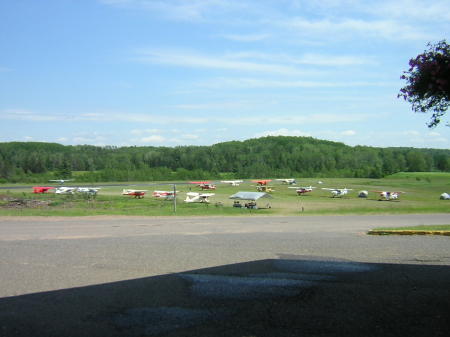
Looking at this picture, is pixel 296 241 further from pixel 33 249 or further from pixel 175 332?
pixel 175 332

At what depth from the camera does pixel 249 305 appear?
640 cm

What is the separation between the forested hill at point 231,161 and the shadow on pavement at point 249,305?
93.5m

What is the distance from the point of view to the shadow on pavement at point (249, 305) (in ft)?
17.9

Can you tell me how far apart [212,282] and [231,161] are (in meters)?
138

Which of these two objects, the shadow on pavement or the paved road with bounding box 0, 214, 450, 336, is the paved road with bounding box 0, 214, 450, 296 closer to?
the paved road with bounding box 0, 214, 450, 336

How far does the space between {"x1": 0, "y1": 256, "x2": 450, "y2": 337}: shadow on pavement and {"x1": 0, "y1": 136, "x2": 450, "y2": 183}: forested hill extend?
93.5m

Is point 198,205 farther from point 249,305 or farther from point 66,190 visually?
point 249,305

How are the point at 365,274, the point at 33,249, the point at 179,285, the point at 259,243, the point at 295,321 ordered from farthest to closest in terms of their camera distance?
the point at 259,243 → the point at 33,249 → the point at 365,274 → the point at 179,285 → the point at 295,321

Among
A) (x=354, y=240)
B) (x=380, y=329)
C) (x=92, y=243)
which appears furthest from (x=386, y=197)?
(x=380, y=329)

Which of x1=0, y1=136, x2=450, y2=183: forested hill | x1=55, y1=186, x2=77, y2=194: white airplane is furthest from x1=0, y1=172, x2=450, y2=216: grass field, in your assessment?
x1=0, y1=136, x2=450, y2=183: forested hill

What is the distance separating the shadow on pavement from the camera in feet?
17.9

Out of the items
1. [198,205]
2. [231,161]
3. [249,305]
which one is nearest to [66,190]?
[198,205]

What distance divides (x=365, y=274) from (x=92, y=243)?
7455 mm

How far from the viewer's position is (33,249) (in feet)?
37.6
